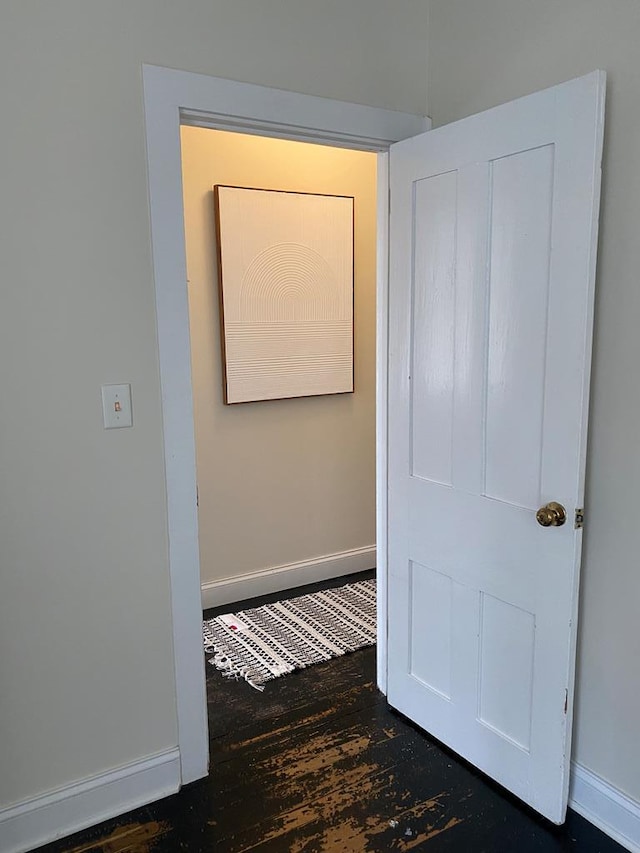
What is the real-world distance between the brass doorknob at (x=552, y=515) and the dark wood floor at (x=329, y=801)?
86 cm

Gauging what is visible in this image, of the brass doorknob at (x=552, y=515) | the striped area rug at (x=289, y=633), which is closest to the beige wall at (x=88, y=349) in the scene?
the striped area rug at (x=289, y=633)

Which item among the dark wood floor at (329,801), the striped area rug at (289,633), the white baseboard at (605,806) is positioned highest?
the white baseboard at (605,806)

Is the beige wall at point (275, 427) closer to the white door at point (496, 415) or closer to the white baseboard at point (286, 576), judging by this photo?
the white baseboard at point (286, 576)

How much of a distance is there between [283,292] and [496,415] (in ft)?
5.14

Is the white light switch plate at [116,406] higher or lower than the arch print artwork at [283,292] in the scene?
lower

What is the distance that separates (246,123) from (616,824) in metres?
2.15

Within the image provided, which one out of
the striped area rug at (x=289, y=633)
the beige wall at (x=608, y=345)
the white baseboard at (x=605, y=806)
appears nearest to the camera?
the beige wall at (x=608, y=345)

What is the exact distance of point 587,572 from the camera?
1747 mm

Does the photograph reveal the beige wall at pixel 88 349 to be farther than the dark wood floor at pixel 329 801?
No

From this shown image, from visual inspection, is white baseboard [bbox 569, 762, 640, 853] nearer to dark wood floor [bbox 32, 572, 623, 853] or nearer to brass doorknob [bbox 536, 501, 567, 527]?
dark wood floor [bbox 32, 572, 623, 853]

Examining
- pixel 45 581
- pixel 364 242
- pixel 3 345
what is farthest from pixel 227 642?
pixel 364 242

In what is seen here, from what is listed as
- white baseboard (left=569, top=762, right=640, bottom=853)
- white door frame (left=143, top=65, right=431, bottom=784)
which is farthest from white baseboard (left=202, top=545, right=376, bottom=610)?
white baseboard (left=569, top=762, right=640, bottom=853)

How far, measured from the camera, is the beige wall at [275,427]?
2908mm

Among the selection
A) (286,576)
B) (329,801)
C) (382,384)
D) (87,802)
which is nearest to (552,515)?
(382,384)
